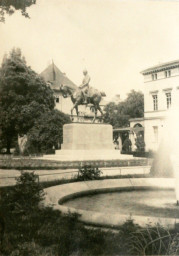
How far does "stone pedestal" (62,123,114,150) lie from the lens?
1543 centimetres

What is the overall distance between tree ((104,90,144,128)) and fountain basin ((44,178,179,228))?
87.7ft

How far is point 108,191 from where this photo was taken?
20.8 feet

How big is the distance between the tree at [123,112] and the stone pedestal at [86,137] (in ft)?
55.9

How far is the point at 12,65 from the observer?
5.60m

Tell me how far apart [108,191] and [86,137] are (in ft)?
30.9

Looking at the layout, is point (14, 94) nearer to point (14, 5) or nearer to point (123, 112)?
point (14, 5)

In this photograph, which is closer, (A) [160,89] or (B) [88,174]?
(B) [88,174]

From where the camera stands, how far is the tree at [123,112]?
112 ft

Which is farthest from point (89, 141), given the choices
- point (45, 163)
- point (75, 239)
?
point (75, 239)

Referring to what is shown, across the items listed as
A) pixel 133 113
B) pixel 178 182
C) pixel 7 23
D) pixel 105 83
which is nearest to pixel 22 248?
pixel 178 182

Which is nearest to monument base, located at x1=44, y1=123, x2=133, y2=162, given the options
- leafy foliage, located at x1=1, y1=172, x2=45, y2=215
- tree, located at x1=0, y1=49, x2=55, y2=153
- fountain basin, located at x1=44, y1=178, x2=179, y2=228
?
tree, located at x1=0, y1=49, x2=55, y2=153

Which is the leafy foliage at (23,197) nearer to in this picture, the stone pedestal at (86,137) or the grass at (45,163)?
the grass at (45,163)

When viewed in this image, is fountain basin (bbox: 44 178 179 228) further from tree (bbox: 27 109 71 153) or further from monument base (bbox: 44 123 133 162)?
monument base (bbox: 44 123 133 162)

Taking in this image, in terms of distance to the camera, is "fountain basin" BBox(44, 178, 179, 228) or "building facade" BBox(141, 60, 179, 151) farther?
"building facade" BBox(141, 60, 179, 151)
